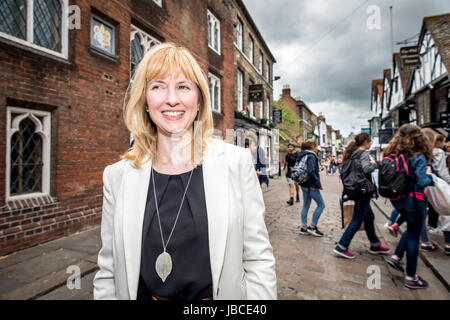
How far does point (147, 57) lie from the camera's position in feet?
4.60

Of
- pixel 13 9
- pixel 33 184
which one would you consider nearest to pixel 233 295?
pixel 33 184

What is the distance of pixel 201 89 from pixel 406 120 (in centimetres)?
2364

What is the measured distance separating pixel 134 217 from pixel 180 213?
23 cm

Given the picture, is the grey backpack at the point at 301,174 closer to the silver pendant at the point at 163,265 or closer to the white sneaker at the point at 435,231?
the white sneaker at the point at 435,231

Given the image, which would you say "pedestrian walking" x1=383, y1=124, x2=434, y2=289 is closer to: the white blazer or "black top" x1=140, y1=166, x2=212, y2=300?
the white blazer

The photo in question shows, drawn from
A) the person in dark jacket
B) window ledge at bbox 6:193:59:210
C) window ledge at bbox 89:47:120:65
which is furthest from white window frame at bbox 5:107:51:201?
the person in dark jacket

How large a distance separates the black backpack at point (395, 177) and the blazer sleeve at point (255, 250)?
2797 millimetres

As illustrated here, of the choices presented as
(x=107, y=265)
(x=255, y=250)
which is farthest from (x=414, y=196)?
(x=107, y=265)

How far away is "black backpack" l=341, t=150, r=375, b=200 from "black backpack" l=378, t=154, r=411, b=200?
507 millimetres

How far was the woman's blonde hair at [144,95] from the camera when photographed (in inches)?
54.5

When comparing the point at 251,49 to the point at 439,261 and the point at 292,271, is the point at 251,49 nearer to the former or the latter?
the point at 439,261

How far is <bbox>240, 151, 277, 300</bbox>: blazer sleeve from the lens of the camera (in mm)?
1233

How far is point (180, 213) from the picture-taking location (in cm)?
130
